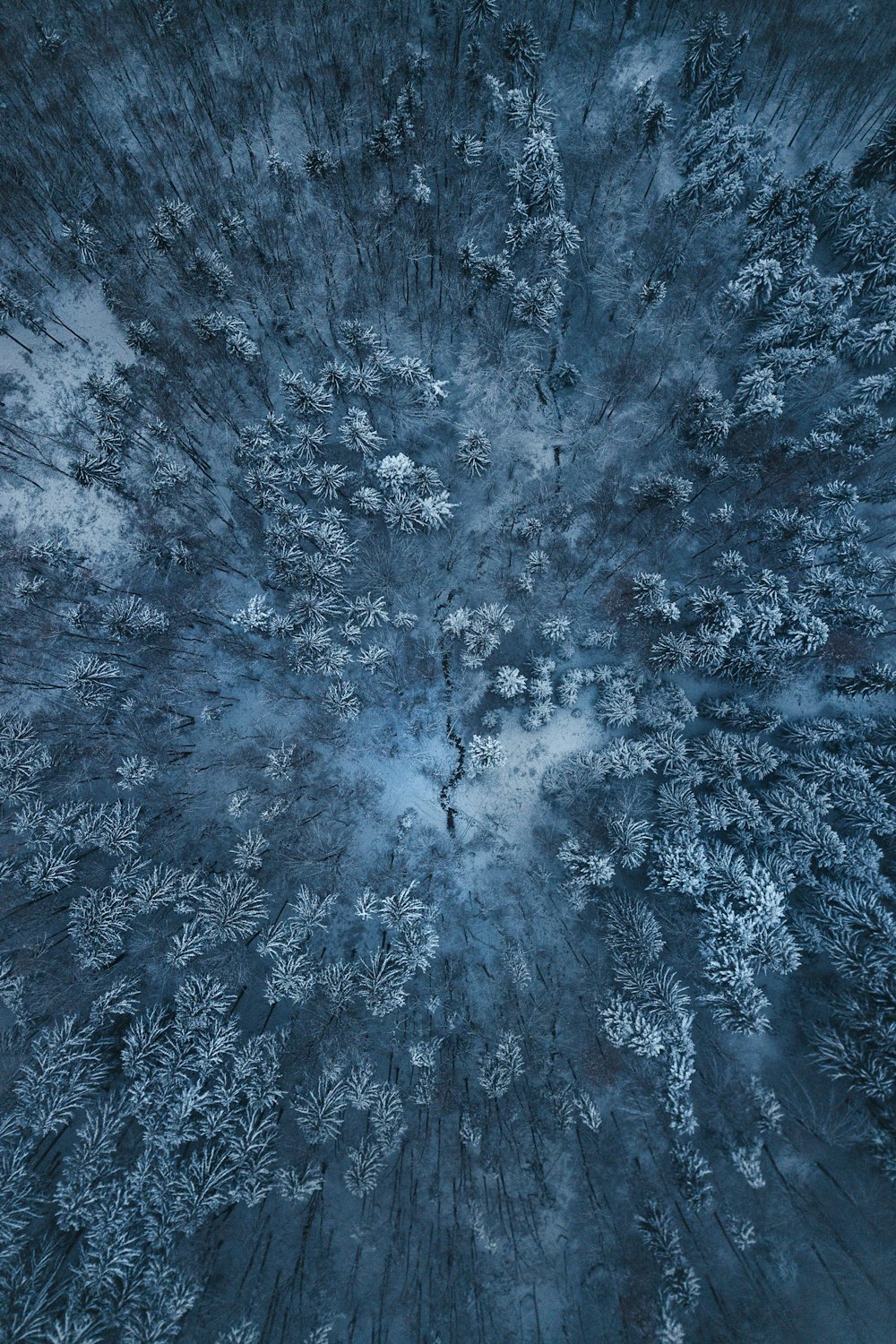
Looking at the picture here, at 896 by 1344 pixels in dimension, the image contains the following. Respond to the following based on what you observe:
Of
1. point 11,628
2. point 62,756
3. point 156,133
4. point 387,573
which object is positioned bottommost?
point 62,756

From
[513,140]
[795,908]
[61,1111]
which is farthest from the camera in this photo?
[513,140]

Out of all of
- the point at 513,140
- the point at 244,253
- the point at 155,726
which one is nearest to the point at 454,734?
the point at 155,726

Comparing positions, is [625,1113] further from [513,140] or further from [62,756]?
[513,140]

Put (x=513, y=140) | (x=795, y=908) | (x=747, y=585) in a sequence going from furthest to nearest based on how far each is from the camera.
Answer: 1. (x=513, y=140)
2. (x=747, y=585)
3. (x=795, y=908)

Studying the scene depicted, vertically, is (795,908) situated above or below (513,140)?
below

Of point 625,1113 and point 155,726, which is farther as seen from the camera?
point 155,726

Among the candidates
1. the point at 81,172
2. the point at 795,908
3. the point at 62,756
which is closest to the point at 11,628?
the point at 62,756
